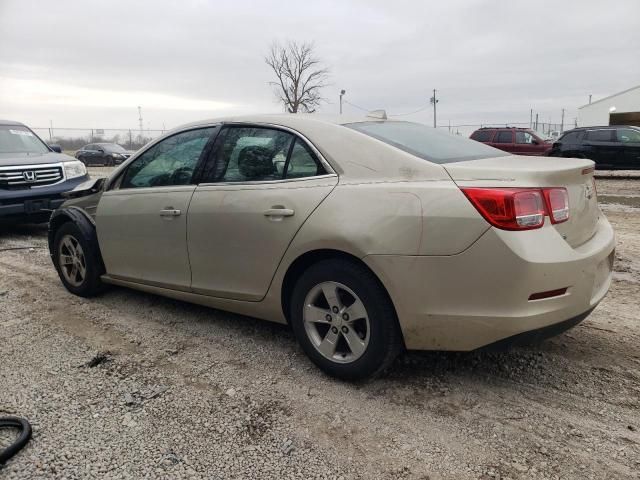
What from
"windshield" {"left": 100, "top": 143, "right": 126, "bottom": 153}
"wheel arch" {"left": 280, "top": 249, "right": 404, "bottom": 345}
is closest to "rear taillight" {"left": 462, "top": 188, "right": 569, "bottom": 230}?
"wheel arch" {"left": 280, "top": 249, "right": 404, "bottom": 345}

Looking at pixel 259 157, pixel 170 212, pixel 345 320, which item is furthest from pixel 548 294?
pixel 170 212

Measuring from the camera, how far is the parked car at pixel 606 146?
14.8 meters

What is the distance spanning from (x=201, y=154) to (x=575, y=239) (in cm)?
245

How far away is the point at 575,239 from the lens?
262 centimetres

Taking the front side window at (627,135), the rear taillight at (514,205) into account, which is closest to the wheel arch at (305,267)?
the rear taillight at (514,205)

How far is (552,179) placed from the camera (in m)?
2.54

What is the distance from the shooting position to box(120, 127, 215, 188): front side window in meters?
3.73

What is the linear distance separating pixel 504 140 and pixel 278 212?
17.2 metres

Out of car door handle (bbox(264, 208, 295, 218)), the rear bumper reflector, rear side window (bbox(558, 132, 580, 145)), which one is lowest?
the rear bumper reflector

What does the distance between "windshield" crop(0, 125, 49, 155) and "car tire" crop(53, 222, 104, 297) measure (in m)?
4.46

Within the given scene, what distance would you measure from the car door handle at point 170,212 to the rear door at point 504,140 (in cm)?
1656

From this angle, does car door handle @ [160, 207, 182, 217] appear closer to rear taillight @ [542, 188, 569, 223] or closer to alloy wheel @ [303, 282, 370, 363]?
alloy wheel @ [303, 282, 370, 363]

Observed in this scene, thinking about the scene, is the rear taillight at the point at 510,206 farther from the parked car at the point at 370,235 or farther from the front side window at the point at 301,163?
the front side window at the point at 301,163

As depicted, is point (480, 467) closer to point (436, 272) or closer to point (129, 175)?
point (436, 272)
